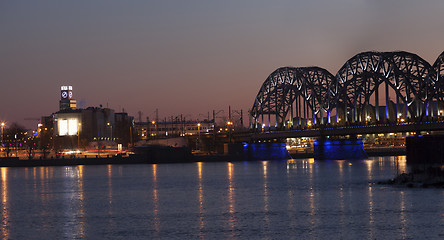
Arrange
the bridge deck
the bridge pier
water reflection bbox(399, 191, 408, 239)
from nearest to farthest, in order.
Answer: water reflection bbox(399, 191, 408, 239)
the bridge deck
the bridge pier

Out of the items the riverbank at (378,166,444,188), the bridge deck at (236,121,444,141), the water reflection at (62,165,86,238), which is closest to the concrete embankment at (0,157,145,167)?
the bridge deck at (236,121,444,141)

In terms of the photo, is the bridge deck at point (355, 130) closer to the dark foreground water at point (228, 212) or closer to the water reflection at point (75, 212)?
the dark foreground water at point (228, 212)

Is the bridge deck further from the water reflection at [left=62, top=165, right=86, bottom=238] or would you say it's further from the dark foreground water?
the water reflection at [left=62, top=165, right=86, bottom=238]

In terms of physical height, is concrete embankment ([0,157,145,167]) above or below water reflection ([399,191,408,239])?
above

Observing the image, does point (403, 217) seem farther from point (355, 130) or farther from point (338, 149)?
point (338, 149)

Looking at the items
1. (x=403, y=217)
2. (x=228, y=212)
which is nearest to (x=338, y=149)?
(x=228, y=212)

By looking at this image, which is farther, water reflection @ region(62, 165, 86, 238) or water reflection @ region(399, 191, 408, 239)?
water reflection @ region(62, 165, 86, 238)

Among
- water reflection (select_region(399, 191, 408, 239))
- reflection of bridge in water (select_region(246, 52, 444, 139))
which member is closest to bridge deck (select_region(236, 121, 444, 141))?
reflection of bridge in water (select_region(246, 52, 444, 139))

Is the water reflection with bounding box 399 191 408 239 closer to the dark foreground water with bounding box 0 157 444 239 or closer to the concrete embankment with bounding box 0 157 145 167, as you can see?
the dark foreground water with bounding box 0 157 444 239

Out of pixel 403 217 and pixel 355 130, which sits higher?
pixel 355 130

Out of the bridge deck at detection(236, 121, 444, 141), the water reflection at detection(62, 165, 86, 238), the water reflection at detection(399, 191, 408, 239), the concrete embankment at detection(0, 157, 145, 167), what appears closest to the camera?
the water reflection at detection(399, 191, 408, 239)

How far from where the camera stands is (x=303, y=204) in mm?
66438

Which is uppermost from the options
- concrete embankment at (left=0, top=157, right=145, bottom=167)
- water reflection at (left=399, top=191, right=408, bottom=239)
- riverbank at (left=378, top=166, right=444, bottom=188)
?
concrete embankment at (left=0, top=157, right=145, bottom=167)

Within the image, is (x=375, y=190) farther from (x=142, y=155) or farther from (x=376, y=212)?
(x=142, y=155)
